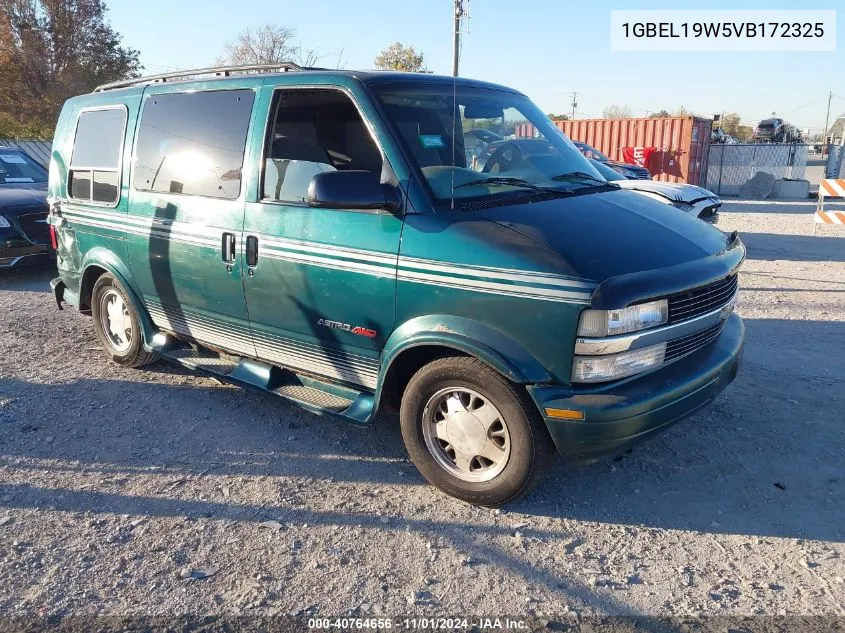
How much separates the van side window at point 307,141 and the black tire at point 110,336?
6.51ft

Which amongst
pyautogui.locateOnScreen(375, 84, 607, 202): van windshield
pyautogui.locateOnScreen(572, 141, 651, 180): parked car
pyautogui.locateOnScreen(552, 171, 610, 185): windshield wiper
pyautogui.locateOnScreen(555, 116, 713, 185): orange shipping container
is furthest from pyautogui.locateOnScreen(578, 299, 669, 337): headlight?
pyautogui.locateOnScreen(555, 116, 713, 185): orange shipping container

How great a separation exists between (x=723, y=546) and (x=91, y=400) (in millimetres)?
4308

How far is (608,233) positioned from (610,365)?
27.9 inches

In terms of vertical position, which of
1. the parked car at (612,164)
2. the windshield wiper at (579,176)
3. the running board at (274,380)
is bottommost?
the running board at (274,380)

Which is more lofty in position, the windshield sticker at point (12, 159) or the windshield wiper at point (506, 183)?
the windshield sticker at point (12, 159)

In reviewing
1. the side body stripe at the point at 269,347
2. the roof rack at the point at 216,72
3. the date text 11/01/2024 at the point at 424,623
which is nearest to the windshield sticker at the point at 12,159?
the roof rack at the point at 216,72

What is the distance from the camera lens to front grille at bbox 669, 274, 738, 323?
324 centimetres

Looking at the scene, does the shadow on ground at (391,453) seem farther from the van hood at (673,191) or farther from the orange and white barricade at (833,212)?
the orange and white barricade at (833,212)

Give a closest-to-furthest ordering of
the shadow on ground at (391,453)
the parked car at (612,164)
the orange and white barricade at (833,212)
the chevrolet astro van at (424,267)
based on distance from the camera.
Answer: the chevrolet astro van at (424,267)
the shadow on ground at (391,453)
the orange and white barricade at (833,212)
the parked car at (612,164)

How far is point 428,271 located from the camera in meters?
3.33

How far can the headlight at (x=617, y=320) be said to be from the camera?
117 inches

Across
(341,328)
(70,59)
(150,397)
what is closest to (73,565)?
(341,328)

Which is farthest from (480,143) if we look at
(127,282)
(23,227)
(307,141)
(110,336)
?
(23,227)

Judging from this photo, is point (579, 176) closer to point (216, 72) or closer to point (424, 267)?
point (424, 267)
